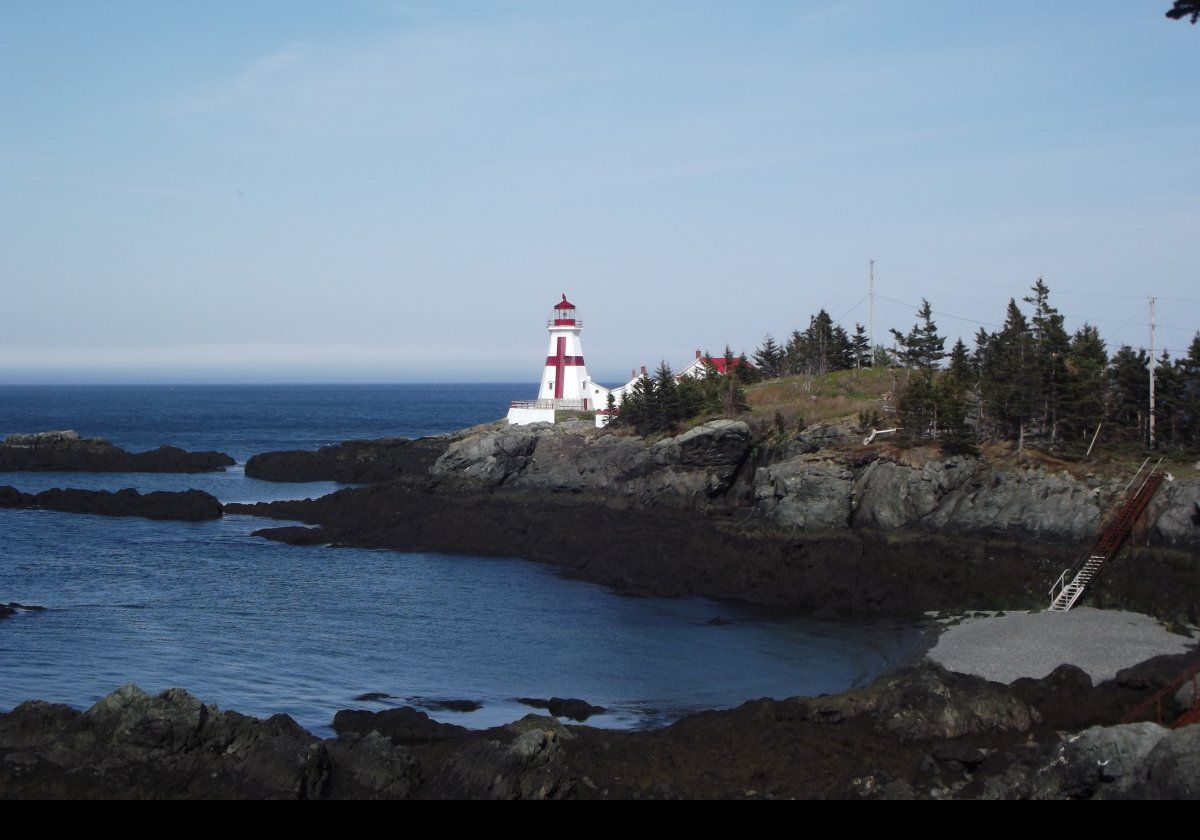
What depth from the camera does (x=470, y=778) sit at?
12922mm

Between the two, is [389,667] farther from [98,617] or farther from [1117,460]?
[1117,460]

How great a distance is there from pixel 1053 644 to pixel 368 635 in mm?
15025

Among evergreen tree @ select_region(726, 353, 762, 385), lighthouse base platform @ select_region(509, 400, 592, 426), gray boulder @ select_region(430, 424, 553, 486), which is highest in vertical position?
evergreen tree @ select_region(726, 353, 762, 385)

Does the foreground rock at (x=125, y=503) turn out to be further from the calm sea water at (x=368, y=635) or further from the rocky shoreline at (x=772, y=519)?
the calm sea water at (x=368, y=635)

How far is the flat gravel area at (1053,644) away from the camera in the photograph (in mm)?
19219

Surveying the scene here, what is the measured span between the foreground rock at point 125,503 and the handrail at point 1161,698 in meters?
35.8

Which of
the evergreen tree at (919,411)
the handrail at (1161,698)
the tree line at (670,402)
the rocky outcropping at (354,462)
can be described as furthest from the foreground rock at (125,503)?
the handrail at (1161,698)

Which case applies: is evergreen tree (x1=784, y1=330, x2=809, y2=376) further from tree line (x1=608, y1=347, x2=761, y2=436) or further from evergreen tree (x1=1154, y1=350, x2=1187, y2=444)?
evergreen tree (x1=1154, y1=350, x2=1187, y2=444)

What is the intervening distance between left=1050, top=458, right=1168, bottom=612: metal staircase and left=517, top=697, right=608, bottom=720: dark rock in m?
11.9

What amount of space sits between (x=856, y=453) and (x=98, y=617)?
23.4 m

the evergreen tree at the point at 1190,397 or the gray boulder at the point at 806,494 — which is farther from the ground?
the evergreen tree at the point at 1190,397

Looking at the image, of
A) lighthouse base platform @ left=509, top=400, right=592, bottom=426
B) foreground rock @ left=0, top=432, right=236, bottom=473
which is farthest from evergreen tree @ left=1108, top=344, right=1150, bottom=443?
foreground rock @ left=0, top=432, right=236, bottom=473

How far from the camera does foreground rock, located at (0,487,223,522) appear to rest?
138 feet
